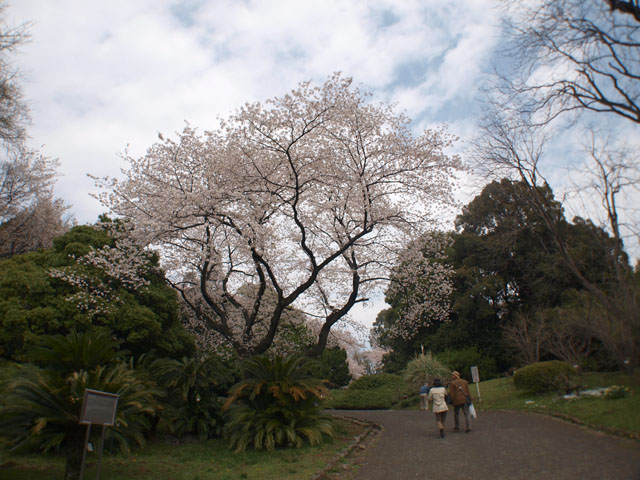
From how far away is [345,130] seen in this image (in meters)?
10.5

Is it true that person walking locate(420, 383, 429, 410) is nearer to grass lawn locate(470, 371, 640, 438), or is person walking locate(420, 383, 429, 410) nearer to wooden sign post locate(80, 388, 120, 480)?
grass lawn locate(470, 371, 640, 438)

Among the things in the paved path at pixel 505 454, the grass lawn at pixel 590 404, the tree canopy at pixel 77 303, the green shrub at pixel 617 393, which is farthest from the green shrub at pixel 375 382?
the tree canopy at pixel 77 303

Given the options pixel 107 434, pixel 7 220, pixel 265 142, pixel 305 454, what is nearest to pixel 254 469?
pixel 305 454

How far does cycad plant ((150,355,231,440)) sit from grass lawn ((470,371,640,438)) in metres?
9.04

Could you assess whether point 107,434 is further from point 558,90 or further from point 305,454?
point 558,90

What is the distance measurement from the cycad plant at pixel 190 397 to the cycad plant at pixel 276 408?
607mm

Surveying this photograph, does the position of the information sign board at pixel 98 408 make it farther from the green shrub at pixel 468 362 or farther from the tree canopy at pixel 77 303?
the green shrub at pixel 468 362

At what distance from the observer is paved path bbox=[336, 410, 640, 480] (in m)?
5.87

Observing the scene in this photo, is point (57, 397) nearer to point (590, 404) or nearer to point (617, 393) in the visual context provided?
point (590, 404)

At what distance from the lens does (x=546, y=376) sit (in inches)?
529

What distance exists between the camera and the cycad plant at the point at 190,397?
400 inches

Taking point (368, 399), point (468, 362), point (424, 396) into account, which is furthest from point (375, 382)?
point (424, 396)

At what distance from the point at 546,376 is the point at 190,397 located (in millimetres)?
11466

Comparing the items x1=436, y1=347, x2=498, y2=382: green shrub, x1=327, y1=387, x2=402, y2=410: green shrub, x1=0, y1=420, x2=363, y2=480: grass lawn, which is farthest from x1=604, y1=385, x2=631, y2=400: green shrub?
x1=436, y1=347, x2=498, y2=382: green shrub
